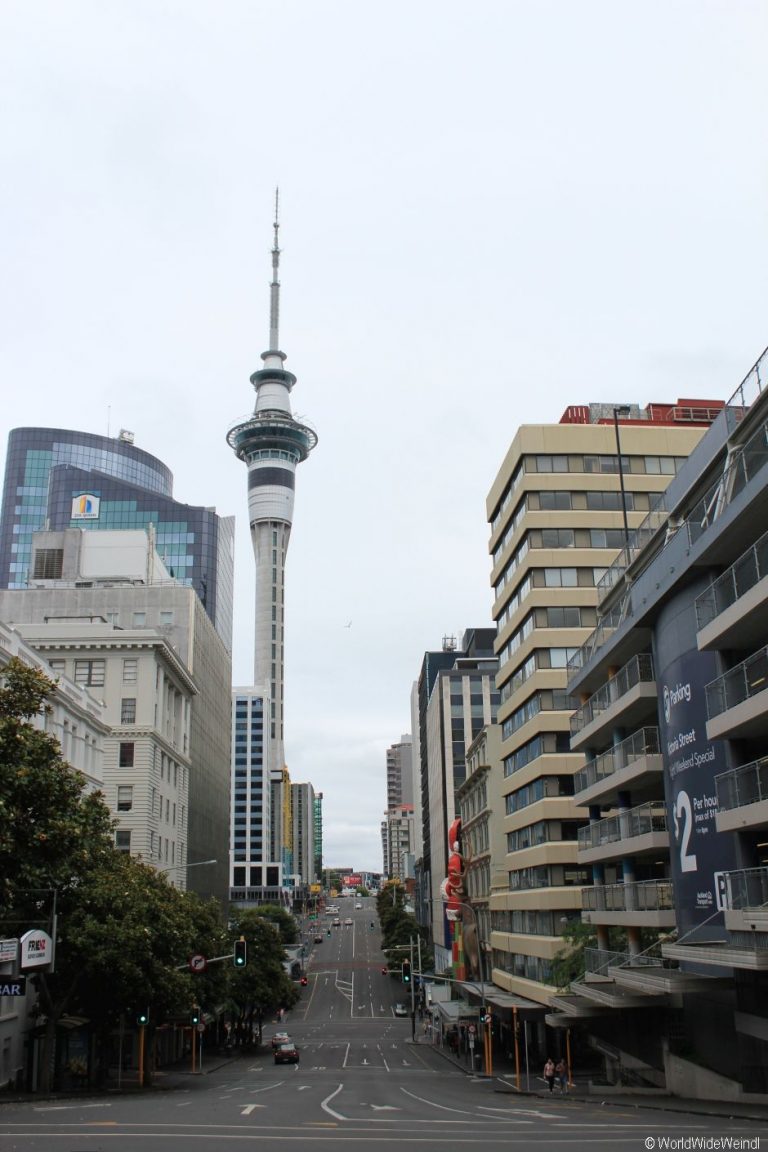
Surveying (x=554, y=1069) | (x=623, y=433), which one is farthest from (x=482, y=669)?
(x=554, y=1069)

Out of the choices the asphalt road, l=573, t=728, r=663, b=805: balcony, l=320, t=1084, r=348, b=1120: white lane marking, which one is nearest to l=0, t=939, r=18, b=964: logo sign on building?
the asphalt road

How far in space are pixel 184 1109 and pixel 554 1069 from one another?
19116 millimetres

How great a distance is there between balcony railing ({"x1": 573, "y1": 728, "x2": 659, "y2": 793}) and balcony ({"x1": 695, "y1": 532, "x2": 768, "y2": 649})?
8.35 meters

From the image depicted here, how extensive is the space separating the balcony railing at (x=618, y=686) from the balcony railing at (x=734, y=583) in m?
7.07

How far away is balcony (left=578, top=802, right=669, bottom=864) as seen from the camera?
37.9 meters

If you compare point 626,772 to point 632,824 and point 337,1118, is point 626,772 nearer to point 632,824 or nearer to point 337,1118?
point 632,824

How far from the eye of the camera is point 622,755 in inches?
1635

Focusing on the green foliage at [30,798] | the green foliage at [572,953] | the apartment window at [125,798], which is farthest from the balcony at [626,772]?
the apartment window at [125,798]

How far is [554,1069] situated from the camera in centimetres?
4484

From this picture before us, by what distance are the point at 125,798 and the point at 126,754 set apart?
3224 millimetres

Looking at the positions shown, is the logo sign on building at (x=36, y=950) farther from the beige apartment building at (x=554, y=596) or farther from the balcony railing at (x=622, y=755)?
the beige apartment building at (x=554, y=596)

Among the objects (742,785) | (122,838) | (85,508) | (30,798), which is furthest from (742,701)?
(85,508)

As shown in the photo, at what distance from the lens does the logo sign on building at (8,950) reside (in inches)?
1268

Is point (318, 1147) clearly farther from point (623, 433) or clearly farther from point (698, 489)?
point (623, 433)
